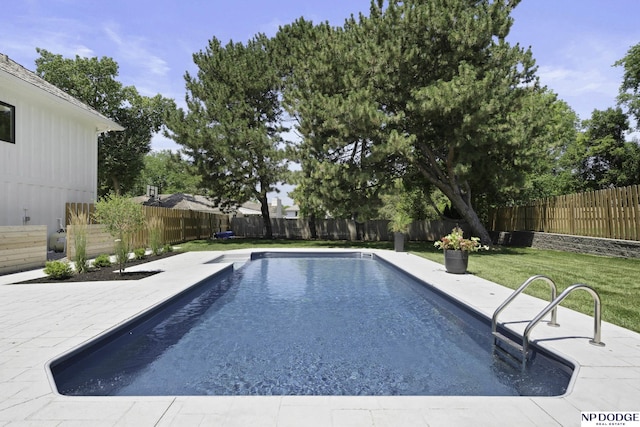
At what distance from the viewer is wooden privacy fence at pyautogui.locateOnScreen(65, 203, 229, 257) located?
13.7 meters

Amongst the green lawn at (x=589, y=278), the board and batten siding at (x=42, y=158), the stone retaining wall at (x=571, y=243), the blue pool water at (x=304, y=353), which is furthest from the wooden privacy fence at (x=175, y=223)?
the stone retaining wall at (x=571, y=243)

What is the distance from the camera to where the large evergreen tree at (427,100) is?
576 inches

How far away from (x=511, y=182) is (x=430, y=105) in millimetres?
5585

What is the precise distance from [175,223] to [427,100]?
14.0 metres

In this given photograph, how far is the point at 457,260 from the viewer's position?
8.82 m

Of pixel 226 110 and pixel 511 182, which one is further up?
pixel 226 110

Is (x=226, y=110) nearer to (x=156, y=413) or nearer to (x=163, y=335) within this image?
(x=163, y=335)

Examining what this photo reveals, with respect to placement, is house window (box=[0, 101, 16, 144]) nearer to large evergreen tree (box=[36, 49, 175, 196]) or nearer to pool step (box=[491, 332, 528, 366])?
pool step (box=[491, 332, 528, 366])

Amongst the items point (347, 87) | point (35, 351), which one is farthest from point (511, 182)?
point (35, 351)

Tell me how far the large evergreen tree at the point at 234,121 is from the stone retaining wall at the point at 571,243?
1273 centimetres

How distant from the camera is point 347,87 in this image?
1670 centimetres

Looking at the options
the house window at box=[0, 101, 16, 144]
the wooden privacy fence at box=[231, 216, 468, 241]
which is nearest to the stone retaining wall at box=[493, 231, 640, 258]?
the wooden privacy fence at box=[231, 216, 468, 241]

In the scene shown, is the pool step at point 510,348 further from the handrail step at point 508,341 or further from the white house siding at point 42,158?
the white house siding at point 42,158

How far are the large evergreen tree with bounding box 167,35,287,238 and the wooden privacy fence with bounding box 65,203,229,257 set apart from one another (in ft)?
7.82
